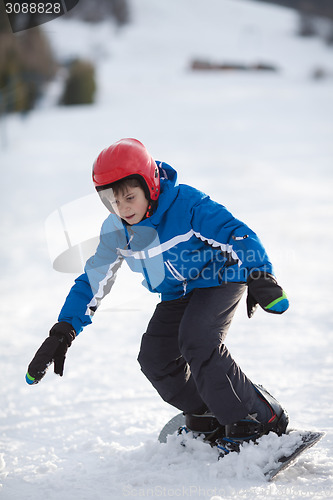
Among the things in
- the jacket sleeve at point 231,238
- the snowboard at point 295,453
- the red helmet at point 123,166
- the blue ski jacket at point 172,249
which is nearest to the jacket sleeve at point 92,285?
the blue ski jacket at point 172,249

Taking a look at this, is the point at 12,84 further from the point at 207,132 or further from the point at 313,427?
the point at 313,427

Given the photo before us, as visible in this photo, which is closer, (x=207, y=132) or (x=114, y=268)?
(x=114, y=268)

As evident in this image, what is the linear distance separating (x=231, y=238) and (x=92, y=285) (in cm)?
62

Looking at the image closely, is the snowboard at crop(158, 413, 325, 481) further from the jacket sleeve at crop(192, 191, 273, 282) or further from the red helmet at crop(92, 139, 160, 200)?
the red helmet at crop(92, 139, 160, 200)

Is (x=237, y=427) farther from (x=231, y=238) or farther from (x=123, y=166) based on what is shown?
(x=123, y=166)

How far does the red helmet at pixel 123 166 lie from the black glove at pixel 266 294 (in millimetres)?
527

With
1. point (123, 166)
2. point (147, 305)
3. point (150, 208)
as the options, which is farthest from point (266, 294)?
point (147, 305)

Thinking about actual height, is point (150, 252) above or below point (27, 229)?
above

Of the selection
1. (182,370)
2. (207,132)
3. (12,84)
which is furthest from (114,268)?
(12,84)

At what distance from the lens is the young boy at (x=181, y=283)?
2006mm

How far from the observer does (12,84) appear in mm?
18016

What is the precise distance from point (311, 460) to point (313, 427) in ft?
1.25

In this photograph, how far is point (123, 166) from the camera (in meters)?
2.02

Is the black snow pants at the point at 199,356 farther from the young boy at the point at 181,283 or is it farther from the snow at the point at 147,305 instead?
the snow at the point at 147,305
